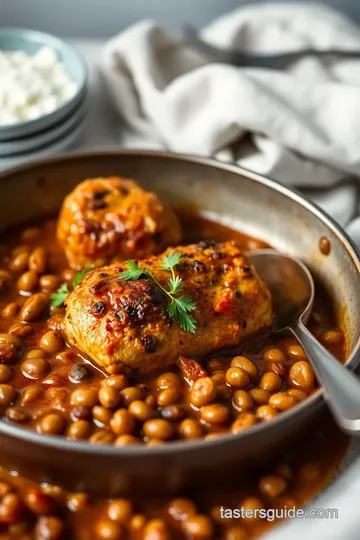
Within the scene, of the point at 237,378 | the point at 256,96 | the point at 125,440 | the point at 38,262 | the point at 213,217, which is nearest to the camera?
the point at 125,440

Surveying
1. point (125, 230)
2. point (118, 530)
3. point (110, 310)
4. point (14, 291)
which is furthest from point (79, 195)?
point (118, 530)

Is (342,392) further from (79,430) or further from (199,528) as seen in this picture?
(79,430)

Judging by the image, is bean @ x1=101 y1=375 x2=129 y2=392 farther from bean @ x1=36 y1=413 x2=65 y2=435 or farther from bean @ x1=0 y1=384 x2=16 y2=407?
bean @ x1=0 y1=384 x2=16 y2=407

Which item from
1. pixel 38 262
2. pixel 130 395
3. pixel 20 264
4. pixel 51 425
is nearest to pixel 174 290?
pixel 130 395

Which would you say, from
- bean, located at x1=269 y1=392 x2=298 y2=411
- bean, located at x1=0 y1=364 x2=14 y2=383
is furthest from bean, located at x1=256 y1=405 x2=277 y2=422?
bean, located at x1=0 y1=364 x2=14 y2=383

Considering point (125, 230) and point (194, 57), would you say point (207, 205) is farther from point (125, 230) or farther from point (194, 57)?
point (194, 57)

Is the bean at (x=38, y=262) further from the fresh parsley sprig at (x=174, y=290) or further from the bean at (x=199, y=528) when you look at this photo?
the bean at (x=199, y=528)
